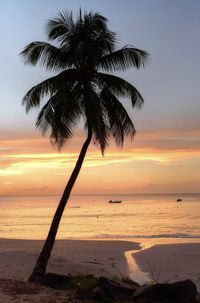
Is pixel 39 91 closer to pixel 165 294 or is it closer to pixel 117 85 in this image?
pixel 117 85

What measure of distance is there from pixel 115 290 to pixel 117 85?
7.62 metres

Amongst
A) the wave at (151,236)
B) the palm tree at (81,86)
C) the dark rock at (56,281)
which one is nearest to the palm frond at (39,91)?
the palm tree at (81,86)

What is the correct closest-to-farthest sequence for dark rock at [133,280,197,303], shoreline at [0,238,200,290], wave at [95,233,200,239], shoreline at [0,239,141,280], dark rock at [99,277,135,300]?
dark rock at [133,280,197,303] < dark rock at [99,277,135,300] < shoreline at [0,239,141,280] < shoreline at [0,238,200,290] < wave at [95,233,200,239]

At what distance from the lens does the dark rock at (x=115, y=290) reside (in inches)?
461

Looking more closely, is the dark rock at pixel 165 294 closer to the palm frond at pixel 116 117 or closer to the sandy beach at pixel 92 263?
the sandy beach at pixel 92 263

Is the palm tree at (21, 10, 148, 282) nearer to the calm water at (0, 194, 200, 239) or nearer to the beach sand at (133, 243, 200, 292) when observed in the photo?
the beach sand at (133, 243, 200, 292)

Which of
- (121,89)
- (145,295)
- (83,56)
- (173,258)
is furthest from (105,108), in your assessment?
(173,258)

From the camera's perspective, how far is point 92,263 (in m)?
22.7

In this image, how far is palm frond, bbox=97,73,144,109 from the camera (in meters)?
16.8

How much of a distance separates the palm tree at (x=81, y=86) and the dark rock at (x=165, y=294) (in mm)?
5646

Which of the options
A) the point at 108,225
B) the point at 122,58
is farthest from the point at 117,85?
the point at 108,225

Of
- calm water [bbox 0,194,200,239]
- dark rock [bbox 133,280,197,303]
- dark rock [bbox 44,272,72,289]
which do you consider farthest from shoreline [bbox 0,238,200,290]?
calm water [bbox 0,194,200,239]

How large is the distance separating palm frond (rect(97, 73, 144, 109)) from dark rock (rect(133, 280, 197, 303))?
779cm

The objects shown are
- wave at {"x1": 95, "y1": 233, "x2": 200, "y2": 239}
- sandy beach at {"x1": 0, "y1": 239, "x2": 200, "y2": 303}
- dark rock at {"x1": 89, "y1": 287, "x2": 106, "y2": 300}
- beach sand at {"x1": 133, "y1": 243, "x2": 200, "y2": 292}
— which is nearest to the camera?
dark rock at {"x1": 89, "y1": 287, "x2": 106, "y2": 300}
